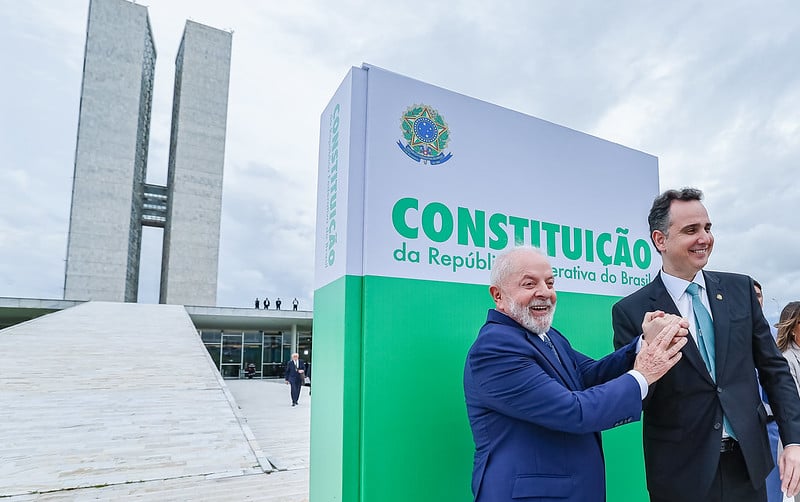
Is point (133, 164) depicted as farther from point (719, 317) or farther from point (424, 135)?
point (719, 317)

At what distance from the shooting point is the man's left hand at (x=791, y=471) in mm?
1548

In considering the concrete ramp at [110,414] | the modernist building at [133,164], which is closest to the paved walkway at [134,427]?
the concrete ramp at [110,414]

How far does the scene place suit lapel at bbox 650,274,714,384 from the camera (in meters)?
1.65

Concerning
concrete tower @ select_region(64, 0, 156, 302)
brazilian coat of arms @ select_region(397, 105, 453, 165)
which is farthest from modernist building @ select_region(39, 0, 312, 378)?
brazilian coat of arms @ select_region(397, 105, 453, 165)

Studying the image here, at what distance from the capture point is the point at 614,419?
1.45 metres

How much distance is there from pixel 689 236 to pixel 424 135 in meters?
1.19

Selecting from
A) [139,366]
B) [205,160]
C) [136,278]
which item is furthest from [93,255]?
[139,366]

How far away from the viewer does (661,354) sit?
59.9 inches

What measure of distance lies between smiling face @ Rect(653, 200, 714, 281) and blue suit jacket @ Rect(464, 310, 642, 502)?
0.54m

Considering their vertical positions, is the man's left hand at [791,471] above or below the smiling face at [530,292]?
below

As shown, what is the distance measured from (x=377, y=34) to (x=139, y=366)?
11421 mm

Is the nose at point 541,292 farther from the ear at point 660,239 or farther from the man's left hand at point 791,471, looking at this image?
the man's left hand at point 791,471

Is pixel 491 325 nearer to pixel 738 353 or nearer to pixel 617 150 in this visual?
pixel 738 353

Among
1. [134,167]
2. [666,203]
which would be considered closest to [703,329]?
[666,203]
